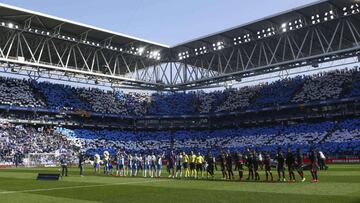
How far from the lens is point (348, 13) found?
58.1 m

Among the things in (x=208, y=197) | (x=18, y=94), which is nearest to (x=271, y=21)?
(x=18, y=94)

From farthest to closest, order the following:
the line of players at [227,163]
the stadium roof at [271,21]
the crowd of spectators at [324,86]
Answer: the crowd of spectators at [324,86] < the stadium roof at [271,21] < the line of players at [227,163]

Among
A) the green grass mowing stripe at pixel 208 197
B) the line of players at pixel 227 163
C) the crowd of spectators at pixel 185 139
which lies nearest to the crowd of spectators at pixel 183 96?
the crowd of spectators at pixel 185 139

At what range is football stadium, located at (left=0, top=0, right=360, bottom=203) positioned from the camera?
199ft

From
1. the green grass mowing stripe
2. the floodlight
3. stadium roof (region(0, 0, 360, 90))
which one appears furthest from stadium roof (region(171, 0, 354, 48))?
the green grass mowing stripe

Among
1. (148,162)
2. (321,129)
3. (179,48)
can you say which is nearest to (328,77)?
(321,129)

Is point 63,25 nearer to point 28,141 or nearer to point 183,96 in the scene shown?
point 28,141

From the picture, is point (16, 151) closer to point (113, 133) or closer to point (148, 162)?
point (113, 133)

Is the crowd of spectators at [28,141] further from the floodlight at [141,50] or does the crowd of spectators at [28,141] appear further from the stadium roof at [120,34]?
the floodlight at [141,50]

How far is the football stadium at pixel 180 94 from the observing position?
6053cm

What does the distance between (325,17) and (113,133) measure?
46.8m

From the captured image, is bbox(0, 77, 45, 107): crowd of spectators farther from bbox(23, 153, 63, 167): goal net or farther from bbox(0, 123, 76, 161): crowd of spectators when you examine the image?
bbox(23, 153, 63, 167): goal net

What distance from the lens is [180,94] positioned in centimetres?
9344

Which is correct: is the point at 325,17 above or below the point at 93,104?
above
